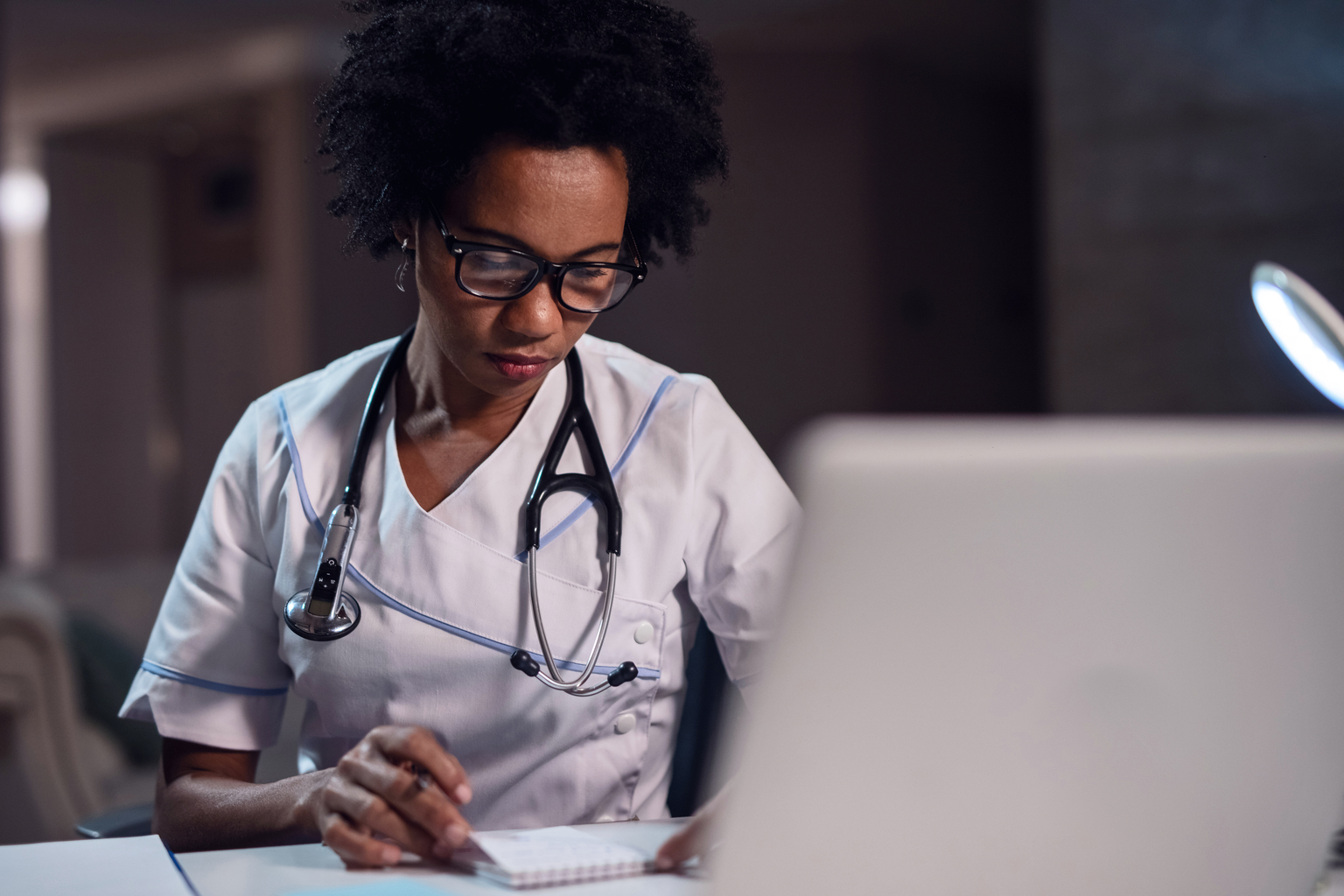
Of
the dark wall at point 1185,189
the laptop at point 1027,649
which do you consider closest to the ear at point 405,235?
the laptop at point 1027,649

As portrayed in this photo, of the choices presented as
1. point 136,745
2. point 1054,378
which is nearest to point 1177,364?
point 1054,378

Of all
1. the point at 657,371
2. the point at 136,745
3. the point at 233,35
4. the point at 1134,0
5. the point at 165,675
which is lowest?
the point at 136,745

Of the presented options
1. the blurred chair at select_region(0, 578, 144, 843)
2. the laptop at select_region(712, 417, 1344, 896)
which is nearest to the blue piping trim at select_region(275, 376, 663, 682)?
the laptop at select_region(712, 417, 1344, 896)

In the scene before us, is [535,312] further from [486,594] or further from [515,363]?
[486,594]

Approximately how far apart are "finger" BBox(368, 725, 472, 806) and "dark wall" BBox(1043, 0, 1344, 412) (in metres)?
2.16

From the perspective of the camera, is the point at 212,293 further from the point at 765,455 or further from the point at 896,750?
the point at 896,750

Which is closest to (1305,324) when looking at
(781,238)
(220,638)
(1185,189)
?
(220,638)

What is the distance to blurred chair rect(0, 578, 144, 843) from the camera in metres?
2.11

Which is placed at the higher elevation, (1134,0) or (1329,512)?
(1134,0)

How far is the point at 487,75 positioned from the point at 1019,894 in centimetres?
75

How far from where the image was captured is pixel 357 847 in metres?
0.75

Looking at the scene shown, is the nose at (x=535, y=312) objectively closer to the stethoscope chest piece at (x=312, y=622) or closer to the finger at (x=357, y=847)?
the stethoscope chest piece at (x=312, y=622)

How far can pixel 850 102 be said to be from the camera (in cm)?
441

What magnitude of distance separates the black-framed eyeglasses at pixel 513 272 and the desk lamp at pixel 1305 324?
0.60 m
